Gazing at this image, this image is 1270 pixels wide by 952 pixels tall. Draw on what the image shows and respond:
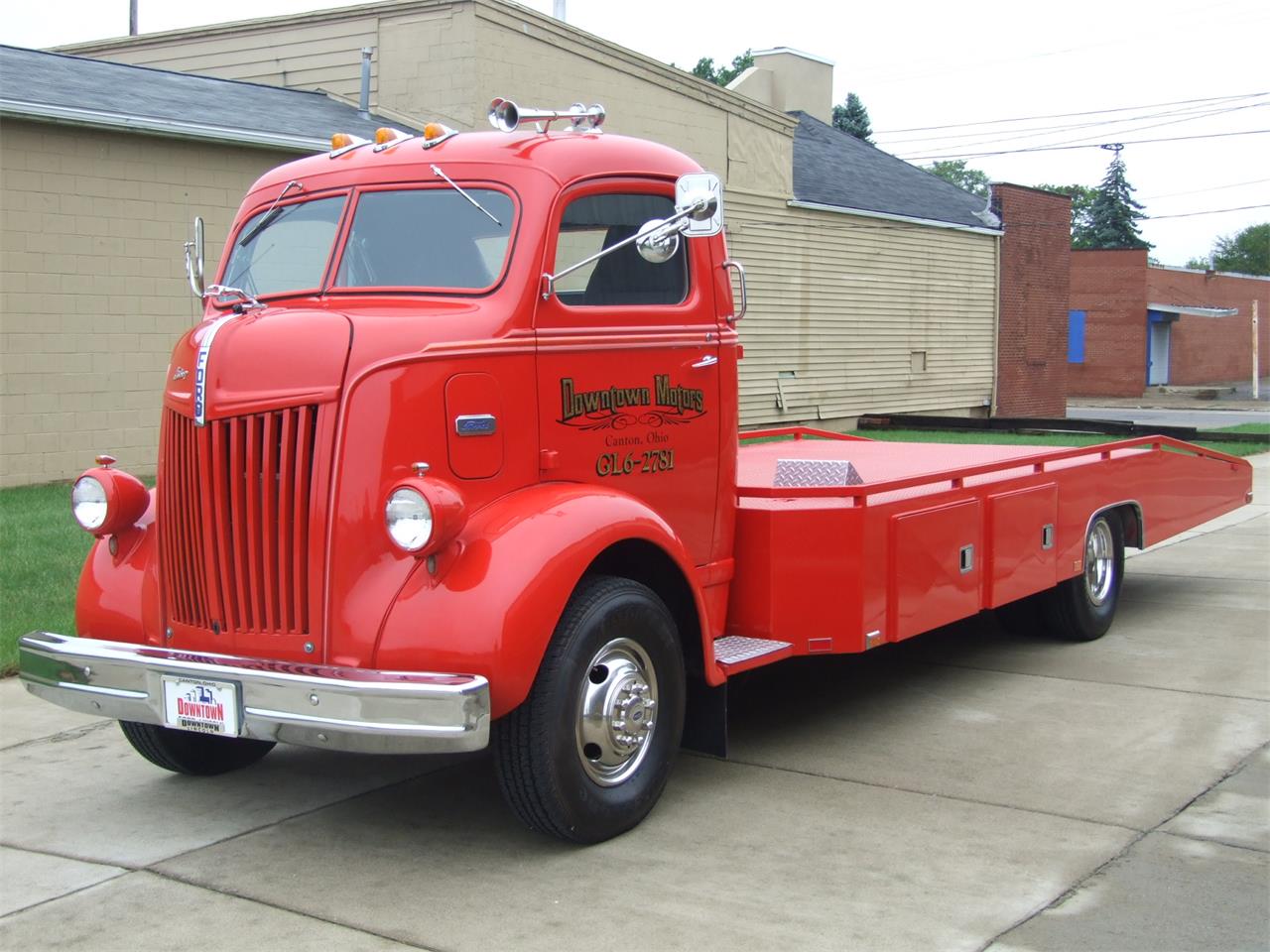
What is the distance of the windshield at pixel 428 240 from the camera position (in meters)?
5.07

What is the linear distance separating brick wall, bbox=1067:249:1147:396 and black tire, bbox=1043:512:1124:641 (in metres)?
38.9

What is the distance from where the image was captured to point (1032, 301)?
99.8 feet

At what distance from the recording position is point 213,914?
4.19 m

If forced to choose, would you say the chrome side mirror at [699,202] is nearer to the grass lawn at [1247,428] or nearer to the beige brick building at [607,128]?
the beige brick building at [607,128]

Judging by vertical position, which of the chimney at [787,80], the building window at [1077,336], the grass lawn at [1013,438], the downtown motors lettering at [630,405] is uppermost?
the chimney at [787,80]

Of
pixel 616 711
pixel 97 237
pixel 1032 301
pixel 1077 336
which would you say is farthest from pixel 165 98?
pixel 1077 336

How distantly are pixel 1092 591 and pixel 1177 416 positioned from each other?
2716 centimetres

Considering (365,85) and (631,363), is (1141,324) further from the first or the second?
(631,363)

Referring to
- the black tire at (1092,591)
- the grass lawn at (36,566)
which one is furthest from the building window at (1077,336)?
the grass lawn at (36,566)

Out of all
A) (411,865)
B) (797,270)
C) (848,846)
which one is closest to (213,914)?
(411,865)

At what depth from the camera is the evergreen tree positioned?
222ft

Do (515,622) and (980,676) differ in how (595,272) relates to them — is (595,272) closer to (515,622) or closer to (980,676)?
(515,622)

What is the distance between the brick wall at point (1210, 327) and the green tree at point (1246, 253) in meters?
32.1

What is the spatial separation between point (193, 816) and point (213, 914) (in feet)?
3.29
